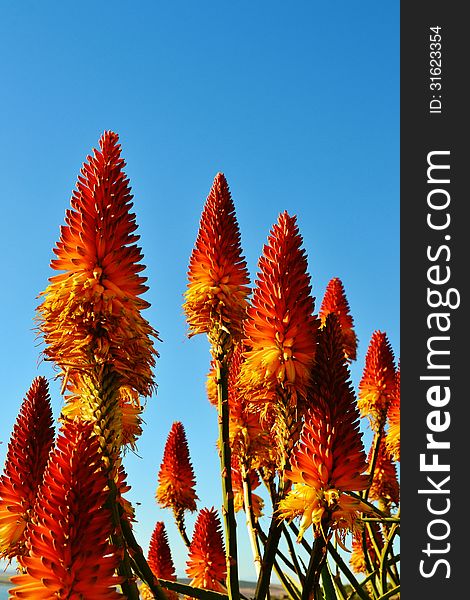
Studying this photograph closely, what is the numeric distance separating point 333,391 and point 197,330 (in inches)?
64.8

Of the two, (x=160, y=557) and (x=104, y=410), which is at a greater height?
(x=104, y=410)

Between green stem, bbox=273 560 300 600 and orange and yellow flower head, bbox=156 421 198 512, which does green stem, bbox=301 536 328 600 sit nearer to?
green stem, bbox=273 560 300 600

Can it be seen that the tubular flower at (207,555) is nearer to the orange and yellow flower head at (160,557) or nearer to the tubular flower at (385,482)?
the orange and yellow flower head at (160,557)

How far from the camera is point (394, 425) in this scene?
407 inches

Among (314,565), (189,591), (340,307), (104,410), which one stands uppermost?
(340,307)

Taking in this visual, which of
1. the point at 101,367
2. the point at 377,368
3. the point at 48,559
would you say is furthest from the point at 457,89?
the point at 377,368

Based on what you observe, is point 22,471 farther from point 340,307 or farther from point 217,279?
point 340,307

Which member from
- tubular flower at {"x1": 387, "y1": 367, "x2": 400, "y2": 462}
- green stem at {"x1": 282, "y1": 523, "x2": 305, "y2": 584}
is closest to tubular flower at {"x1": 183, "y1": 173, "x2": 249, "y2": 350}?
green stem at {"x1": 282, "y1": 523, "x2": 305, "y2": 584}

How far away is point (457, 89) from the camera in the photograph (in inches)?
241

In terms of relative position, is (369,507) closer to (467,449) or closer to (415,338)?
(467,449)

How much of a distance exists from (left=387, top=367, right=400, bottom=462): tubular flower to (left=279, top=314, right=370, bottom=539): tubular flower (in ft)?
16.0

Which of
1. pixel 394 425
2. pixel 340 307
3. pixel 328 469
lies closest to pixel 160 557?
pixel 394 425

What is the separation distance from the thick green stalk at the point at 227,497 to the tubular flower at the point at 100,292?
3.07ft

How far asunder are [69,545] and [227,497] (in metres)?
1.91
